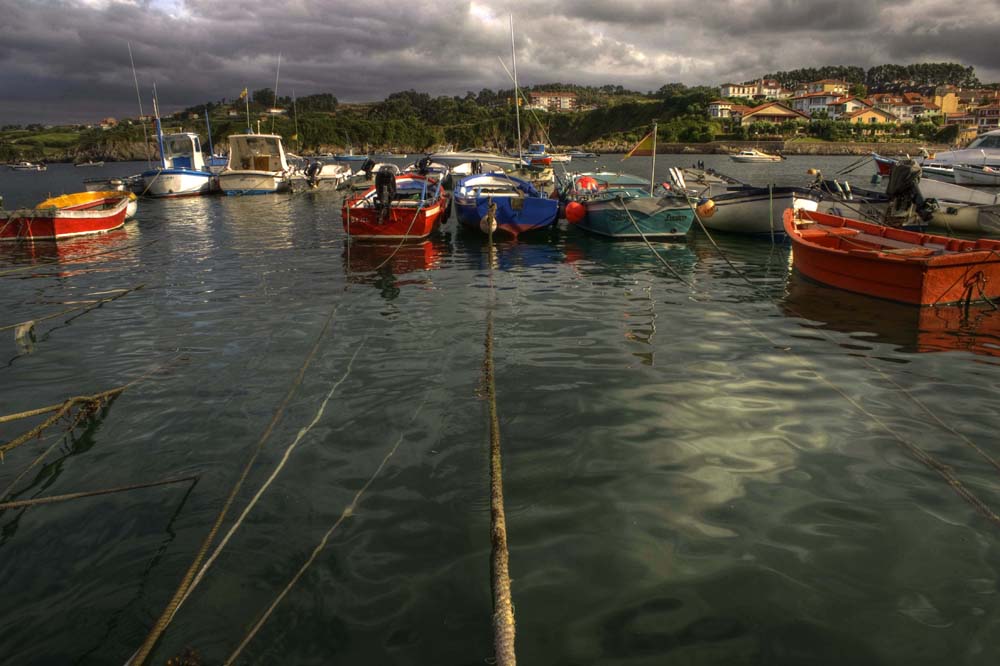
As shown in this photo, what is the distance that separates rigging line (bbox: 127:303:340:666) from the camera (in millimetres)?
3104

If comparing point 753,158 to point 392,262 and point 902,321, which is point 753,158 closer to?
point 392,262

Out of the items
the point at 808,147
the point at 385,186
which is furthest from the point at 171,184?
the point at 808,147

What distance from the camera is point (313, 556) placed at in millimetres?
4305

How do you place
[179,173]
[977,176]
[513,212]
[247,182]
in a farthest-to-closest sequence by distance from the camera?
[247,182] → [179,173] → [977,176] → [513,212]

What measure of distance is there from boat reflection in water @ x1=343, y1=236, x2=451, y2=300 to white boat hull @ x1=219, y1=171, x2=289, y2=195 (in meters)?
22.3

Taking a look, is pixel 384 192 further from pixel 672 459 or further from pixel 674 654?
pixel 674 654

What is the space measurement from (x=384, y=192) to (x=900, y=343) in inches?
591

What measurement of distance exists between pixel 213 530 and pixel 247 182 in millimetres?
38824

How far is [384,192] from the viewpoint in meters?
19.3

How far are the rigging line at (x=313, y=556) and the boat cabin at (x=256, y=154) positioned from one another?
40.6m

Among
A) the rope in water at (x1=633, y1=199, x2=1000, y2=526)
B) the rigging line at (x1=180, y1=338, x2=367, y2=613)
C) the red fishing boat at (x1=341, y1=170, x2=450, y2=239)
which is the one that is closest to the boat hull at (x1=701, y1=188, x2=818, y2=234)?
the red fishing boat at (x1=341, y1=170, x2=450, y2=239)

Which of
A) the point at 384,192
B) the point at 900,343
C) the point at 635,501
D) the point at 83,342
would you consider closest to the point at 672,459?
the point at 635,501

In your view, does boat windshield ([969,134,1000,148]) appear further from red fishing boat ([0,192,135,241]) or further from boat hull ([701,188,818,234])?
red fishing boat ([0,192,135,241])

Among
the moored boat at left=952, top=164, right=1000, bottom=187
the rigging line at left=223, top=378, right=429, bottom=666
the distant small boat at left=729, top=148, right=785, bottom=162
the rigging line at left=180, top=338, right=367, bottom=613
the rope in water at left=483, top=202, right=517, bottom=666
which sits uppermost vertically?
the distant small boat at left=729, top=148, right=785, bottom=162
